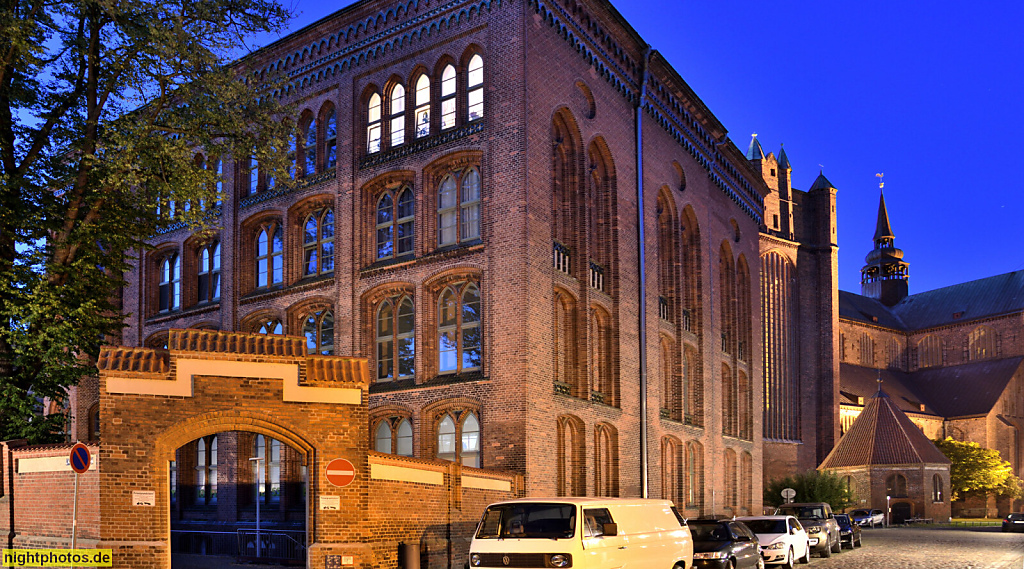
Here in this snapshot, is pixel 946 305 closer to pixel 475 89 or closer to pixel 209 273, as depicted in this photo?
pixel 209 273

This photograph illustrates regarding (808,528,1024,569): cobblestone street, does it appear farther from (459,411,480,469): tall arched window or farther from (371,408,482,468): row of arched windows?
(371,408,482,468): row of arched windows

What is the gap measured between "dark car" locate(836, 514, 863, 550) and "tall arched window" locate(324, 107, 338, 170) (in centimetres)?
1993

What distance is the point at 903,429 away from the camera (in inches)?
3039

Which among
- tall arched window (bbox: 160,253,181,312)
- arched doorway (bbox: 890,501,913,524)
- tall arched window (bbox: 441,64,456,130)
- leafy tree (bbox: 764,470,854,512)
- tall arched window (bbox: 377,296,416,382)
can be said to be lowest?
arched doorway (bbox: 890,501,913,524)

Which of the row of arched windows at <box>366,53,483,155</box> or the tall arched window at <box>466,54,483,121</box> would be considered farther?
the row of arched windows at <box>366,53,483,155</box>

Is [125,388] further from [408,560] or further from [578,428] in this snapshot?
[578,428]

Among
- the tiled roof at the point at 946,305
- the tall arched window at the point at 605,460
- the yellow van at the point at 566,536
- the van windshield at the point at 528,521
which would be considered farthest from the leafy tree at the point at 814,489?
the tiled roof at the point at 946,305

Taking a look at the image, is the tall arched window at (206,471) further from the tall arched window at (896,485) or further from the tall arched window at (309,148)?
the tall arched window at (896,485)

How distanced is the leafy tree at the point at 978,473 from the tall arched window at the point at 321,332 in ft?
232

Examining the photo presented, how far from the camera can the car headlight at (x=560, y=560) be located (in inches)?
560

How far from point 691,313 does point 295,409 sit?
22.9m

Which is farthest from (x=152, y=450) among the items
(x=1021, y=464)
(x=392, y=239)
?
(x=1021, y=464)

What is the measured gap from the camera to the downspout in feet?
98.4

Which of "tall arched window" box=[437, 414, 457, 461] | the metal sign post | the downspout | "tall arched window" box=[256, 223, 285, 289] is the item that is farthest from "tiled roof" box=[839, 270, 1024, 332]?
the metal sign post
